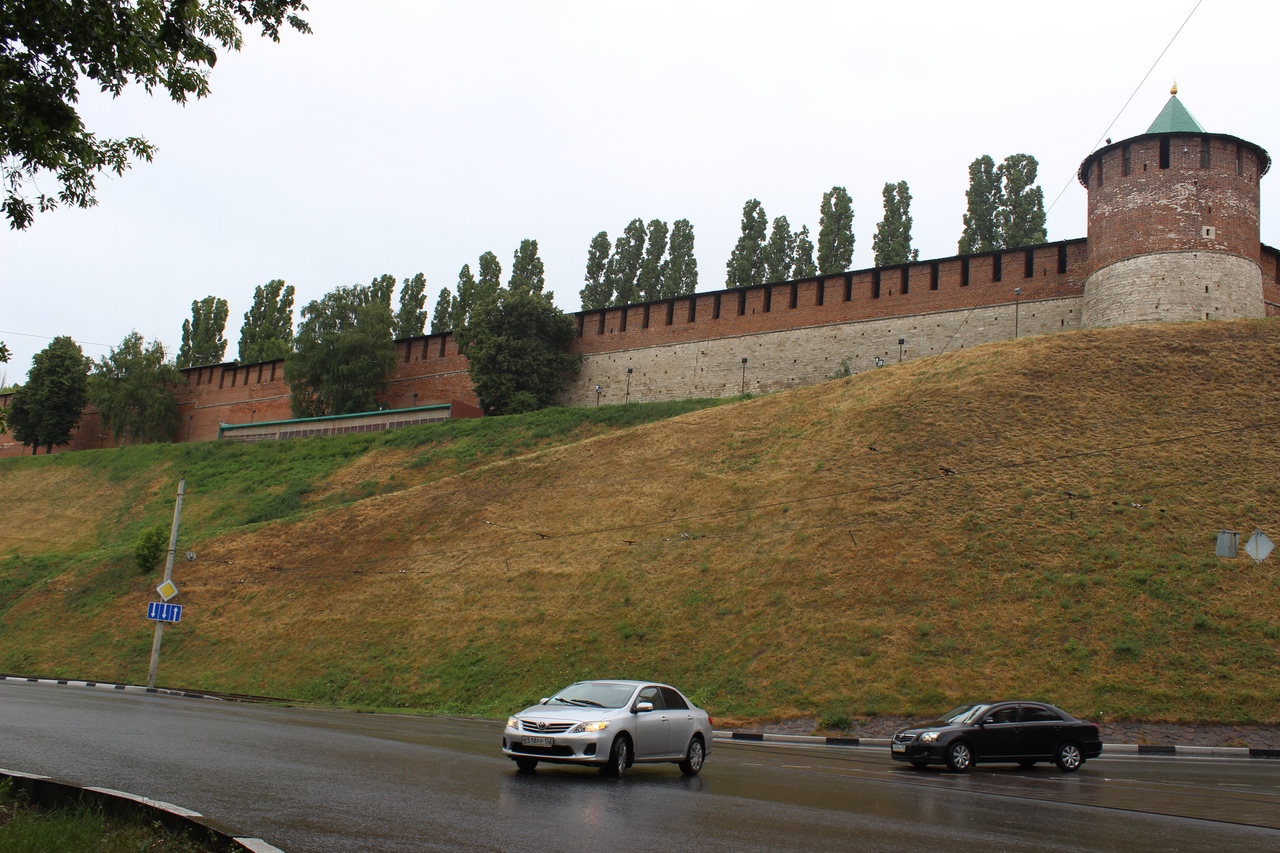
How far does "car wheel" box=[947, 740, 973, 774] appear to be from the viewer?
14820 millimetres

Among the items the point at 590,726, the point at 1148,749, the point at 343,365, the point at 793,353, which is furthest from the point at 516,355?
the point at 590,726

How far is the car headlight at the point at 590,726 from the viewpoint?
11047 mm

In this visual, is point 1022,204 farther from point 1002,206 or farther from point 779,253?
point 779,253

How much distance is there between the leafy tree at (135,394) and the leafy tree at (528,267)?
968 inches

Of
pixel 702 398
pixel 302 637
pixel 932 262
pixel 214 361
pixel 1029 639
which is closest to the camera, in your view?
pixel 1029 639

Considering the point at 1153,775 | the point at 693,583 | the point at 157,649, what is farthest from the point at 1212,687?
the point at 157,649

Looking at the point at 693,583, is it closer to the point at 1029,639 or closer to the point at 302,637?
the point at 1029,639

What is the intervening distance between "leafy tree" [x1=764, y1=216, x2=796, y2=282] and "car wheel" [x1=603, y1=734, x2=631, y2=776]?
52.1m

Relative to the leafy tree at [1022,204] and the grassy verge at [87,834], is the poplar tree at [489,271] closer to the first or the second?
the leafy tree at [1022,204]

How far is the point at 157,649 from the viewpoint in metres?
27.8

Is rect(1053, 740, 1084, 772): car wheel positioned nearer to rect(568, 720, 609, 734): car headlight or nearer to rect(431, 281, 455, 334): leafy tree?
rect(568, 720, 609, 734): car headlight

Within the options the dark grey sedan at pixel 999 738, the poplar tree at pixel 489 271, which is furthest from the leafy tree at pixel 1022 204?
the dark grey sedan at pixel 999 738

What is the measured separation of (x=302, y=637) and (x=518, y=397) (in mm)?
24990

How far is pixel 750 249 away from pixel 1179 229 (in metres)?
27.2
